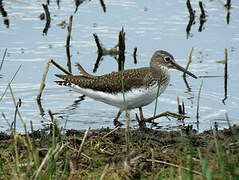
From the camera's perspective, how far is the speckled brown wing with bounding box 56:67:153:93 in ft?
26.0

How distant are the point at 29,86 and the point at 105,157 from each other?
4257 mm

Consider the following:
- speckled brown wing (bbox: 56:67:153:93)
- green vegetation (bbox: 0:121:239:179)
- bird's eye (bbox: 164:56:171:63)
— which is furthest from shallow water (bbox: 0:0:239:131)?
green vegetation (bbox: 0:121:239:179)

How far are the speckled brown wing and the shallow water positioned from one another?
2.01 feet

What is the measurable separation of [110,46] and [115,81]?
3.73 meters

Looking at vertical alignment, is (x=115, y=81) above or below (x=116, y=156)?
above

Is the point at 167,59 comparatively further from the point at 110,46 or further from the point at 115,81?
the point at 110,46

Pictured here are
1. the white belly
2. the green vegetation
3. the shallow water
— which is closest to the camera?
the green vegetation

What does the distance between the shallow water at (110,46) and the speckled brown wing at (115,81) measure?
0.61m

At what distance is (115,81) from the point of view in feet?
26.6

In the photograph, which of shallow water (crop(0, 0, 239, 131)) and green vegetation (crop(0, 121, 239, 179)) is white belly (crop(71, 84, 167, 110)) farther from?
green vegetation (crop(0, 121, 239, 179))

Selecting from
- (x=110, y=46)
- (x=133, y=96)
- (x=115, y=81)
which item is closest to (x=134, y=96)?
(x=133, y=96)

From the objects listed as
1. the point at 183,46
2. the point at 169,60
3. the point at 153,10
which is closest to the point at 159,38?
the point at 183,46

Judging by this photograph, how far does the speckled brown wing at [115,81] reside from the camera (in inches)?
312

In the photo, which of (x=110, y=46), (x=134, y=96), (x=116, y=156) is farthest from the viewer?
(x=110, y=46)
